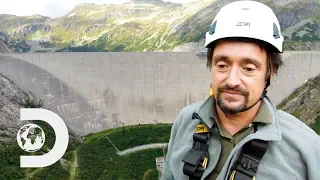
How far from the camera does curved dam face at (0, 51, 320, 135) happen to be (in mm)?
31641

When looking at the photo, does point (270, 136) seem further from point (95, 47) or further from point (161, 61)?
point (95, 47)

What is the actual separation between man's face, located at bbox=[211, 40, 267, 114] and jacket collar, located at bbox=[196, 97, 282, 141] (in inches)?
3.5

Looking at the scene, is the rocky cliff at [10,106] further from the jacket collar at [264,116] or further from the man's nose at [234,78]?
the man's nose at [234,78]

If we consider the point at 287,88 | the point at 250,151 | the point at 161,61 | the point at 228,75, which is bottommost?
the point at 287,88

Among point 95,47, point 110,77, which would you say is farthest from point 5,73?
point 95,47

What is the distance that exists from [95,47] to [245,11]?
13791 cm

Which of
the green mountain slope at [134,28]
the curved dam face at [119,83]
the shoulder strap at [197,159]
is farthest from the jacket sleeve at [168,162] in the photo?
the green mountain slope at [134,28]

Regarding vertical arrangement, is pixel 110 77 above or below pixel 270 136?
below

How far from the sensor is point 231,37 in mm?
1976

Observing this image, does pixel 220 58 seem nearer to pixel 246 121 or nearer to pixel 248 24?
pixel 248 24

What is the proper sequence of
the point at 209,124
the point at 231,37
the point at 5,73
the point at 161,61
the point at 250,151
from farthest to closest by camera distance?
1. the point at 161,61
2. the point at 5,73
3. the point at 209,124
4. the point at 231,37
5. the point at 250,151

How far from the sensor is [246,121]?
6.79 ft

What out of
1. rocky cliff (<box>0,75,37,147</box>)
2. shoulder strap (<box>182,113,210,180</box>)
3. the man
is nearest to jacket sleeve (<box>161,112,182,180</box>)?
the man

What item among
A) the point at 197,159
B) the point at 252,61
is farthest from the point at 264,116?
the point at 197,159
